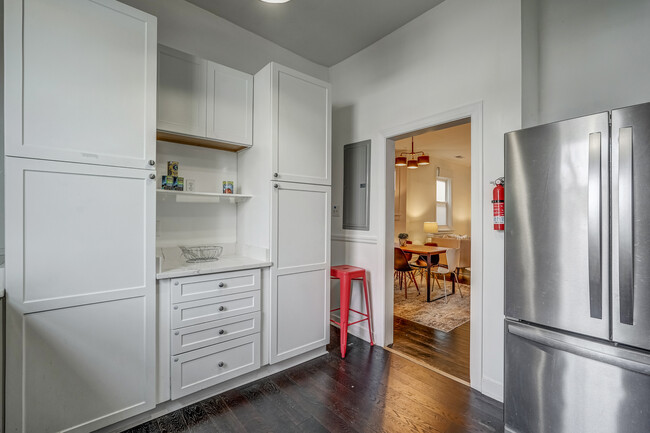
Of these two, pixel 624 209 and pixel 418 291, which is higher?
pixel 624 209

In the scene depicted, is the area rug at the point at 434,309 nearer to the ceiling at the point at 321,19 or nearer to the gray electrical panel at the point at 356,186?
the gray electrical panel at the point at 356,186

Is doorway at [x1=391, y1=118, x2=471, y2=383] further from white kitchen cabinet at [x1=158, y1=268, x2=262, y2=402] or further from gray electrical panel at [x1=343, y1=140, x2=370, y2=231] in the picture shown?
white kitchen cabinet at [x1=158, y1=268, x2=262, y2=402]

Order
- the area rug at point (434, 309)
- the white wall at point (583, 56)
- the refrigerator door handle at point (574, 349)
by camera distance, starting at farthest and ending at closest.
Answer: the area rug at point (434, 309) < the white wall at point (583, 56) < the refrigerator door handle at point (574, 349)

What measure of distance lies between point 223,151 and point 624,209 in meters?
2.69

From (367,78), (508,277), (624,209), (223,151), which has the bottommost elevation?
(508,277)

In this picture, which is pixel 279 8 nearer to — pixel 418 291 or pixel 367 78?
pixel 367 78

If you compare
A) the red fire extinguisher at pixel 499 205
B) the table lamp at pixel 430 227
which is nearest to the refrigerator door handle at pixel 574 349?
the red fire extinguisher at pixel 499 205

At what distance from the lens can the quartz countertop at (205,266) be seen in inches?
75.4

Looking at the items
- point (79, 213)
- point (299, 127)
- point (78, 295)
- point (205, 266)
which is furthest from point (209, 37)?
point (78, 295)

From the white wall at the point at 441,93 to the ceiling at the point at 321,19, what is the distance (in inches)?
5.5

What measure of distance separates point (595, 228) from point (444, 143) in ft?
17.0

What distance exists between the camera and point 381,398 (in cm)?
207

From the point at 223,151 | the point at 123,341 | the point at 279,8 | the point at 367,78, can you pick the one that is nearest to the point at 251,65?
the point at 279,8

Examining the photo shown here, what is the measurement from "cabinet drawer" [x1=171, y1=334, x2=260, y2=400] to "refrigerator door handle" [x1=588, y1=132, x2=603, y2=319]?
2.05 metres
